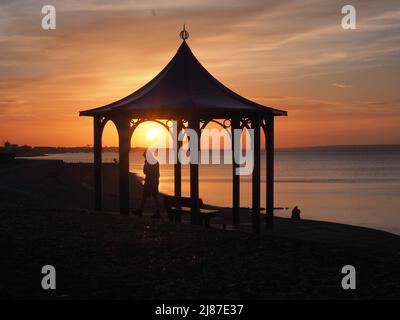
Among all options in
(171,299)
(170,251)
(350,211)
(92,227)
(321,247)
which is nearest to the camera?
(171,299)

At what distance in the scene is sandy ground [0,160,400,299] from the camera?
918 cm

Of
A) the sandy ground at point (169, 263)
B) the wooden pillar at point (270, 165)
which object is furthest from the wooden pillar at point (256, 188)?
the sandy ground at point (169, 263)

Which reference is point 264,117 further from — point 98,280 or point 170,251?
point 98,280

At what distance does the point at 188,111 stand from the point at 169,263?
6.50 m

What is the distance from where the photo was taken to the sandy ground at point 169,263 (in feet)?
30.1

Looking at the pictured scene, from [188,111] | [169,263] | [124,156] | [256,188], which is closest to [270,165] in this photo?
[256,188]

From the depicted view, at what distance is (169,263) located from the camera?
10781 millimetres

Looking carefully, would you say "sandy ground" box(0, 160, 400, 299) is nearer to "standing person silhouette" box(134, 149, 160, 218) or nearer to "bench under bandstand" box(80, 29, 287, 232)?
"bench under bandstand" box(80, 29, 287, 232)

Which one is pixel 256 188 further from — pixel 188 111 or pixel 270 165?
pixel 188 111

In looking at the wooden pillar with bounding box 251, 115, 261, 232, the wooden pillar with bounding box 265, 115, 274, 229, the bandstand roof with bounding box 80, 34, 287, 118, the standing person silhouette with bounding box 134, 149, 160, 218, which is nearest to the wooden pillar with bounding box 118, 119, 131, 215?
the bandstand roof with bounding box 80, 34, 287, 118

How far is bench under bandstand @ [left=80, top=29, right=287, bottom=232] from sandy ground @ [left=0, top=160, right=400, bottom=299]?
2877 mm

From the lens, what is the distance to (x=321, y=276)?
10211 millimetres
